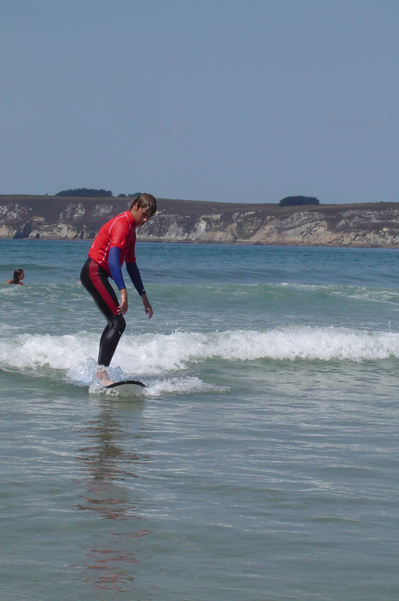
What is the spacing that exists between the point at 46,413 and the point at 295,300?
12.2 m

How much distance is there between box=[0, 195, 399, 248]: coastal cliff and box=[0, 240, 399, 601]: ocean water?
398 ft

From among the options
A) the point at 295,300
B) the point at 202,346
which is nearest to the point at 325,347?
the point at 202,346

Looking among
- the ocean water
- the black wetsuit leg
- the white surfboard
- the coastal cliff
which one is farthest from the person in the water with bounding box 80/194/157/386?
the coastal cliff

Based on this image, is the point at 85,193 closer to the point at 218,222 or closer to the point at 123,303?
→ the point at 218,222

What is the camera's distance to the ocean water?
2.62 m

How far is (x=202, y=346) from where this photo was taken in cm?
904

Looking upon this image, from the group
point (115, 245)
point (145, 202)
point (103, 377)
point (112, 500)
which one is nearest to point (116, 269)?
point (115, 245)

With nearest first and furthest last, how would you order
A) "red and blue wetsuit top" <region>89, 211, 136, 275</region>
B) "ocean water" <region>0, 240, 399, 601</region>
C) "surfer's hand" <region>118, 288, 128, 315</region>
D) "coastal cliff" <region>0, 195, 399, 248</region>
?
"ocean water" <region>0, 240, 399, 601</region>
"surfer's hand" <region>118, 288, 128, 315</region>
"red and blue wetsuit top" <region>89, 211, 136, 275</region>
"coastal cliff" <region>0, 195, 399, 248</region>

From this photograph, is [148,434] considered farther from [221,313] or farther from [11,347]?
[221,313]

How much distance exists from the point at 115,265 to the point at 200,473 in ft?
8.42

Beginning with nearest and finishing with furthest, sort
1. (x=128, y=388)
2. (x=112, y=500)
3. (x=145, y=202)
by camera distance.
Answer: (x=112, y=500) → (x=145, y=202) → (x=128, y=388)

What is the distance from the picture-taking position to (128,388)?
6.32 m

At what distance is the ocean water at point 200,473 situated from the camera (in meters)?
2.62

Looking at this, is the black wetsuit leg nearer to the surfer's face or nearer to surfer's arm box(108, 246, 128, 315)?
surfer's arm box(108, 246, 128, 315)
